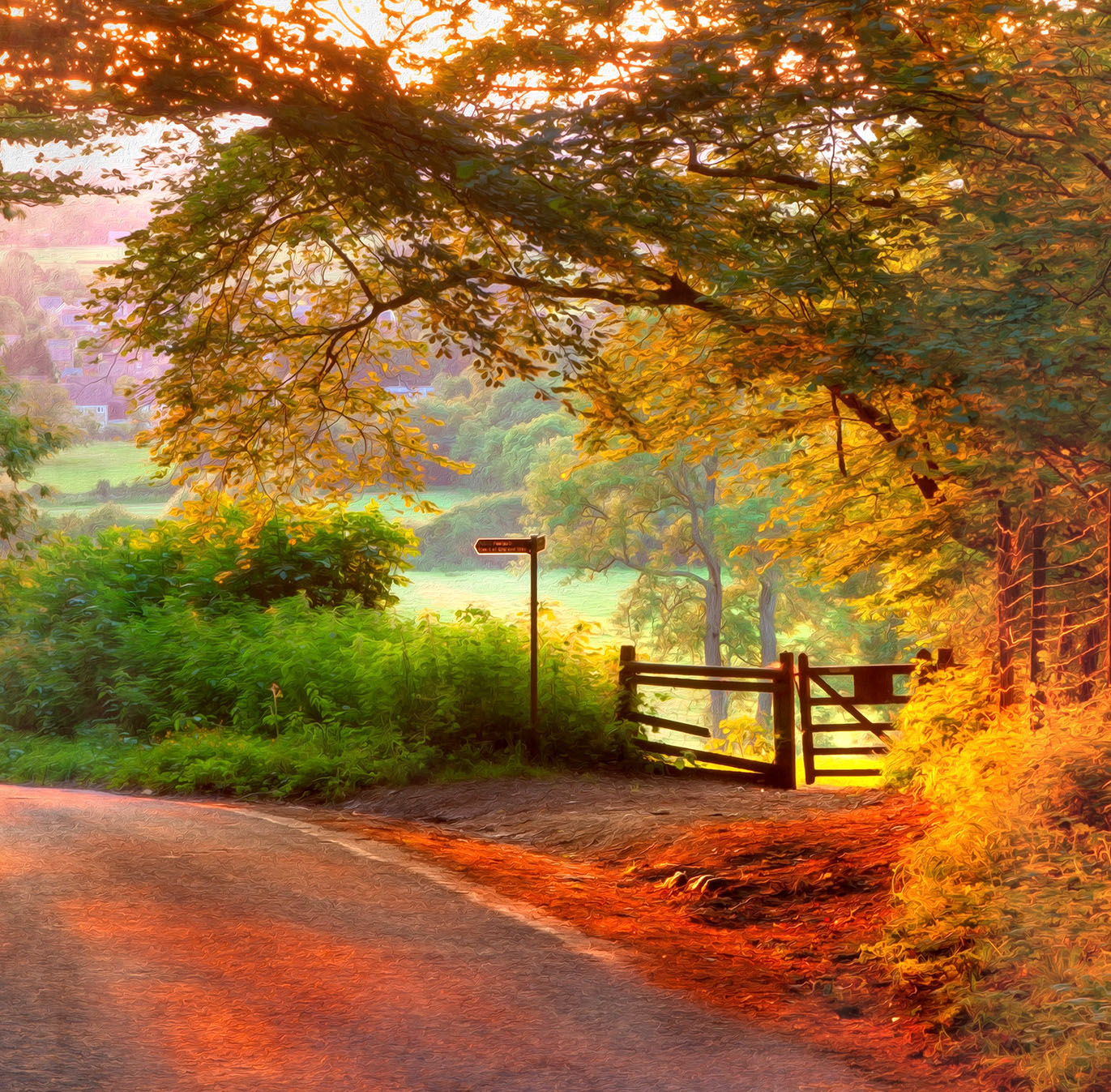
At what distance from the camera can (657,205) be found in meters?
7.97

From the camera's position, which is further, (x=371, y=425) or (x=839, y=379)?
(x=371, y=425)

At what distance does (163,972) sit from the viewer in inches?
219

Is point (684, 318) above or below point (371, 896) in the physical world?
above

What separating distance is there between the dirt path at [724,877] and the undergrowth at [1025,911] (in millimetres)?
189

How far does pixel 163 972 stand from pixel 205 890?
1579mm

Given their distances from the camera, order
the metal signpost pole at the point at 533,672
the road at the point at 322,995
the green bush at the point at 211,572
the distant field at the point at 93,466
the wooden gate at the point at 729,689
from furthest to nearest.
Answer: the distant field at the point at 93,466
the green bush at the point at 211,572
the wooden gate at the point at 729,689
the metal signpost pole at the point at 533,672
the road at the point at 322,995

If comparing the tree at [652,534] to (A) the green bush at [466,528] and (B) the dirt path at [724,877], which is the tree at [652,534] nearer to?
(A) the green bush at [466,528]

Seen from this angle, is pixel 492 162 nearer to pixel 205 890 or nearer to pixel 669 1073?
pixel 205 890

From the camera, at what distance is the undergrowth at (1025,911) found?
15.7ft

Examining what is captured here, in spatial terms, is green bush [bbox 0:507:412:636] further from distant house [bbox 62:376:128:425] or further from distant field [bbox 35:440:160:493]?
distant field [bbox 35:440:160:493]

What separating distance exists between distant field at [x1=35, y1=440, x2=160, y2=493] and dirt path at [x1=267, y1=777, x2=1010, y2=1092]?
185ft

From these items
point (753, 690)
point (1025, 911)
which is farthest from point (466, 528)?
point (1025, 911)

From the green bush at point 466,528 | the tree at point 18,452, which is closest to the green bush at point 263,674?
the tree at point 18,452

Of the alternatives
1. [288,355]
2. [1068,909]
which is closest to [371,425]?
[288,355]
